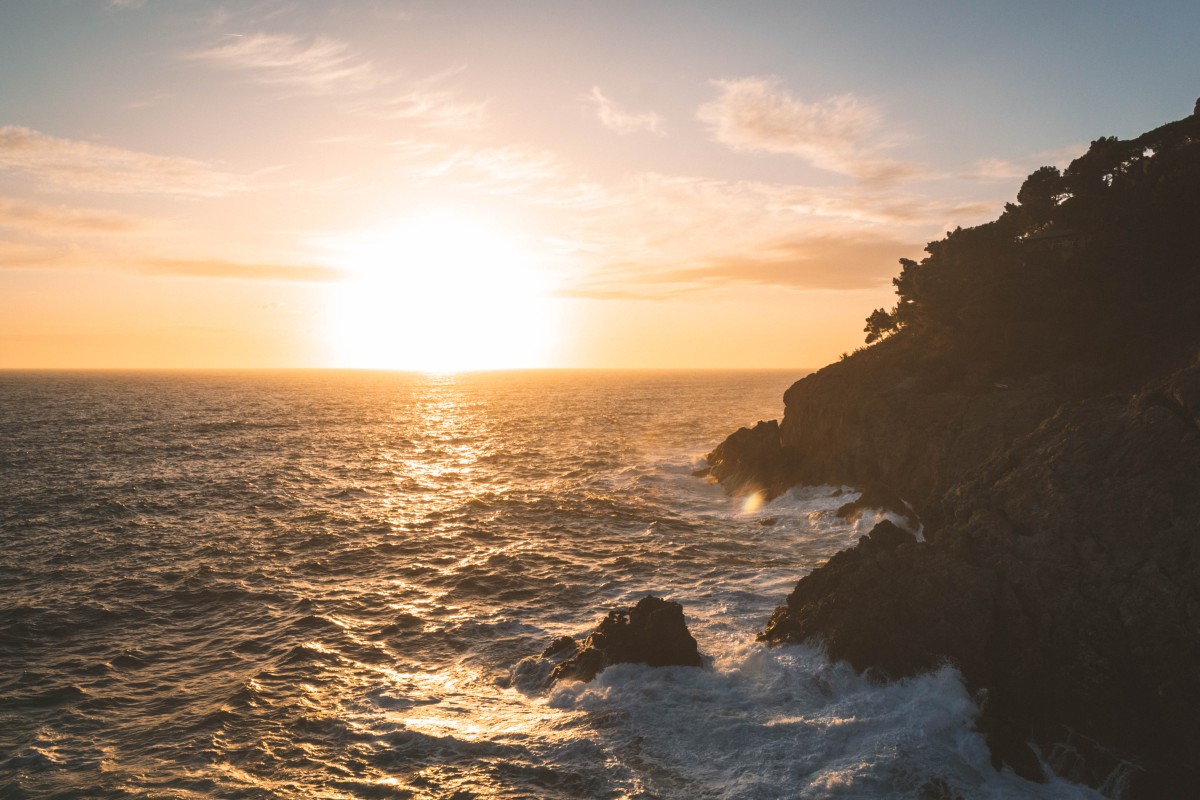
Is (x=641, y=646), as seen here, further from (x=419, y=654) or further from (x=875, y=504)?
(x=875, y=504)

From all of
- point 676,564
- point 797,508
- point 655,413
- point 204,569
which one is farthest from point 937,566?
point 655,413

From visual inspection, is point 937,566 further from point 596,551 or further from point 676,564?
point 596,551

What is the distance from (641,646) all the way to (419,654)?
343 inches

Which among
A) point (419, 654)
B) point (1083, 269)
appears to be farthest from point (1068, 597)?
point (1083, 269)

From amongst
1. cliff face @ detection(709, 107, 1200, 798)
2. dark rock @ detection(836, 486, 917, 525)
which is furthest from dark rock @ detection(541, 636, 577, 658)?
dark rock @ detection(836, 486, 917, 525)

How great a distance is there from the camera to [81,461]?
205ft

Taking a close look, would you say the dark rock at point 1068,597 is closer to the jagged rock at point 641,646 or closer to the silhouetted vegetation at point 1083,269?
the jagged rock at point 641,646

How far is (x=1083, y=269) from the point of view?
36.5 m

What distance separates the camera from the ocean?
663 inches

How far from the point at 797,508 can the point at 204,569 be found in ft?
119

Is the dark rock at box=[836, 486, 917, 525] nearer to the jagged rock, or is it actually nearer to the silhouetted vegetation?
the silhouetted vegetation

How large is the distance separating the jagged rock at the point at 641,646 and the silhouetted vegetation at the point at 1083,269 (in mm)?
27566

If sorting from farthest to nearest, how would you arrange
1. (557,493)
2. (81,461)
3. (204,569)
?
(81,461) → (557,493) → (204,569)

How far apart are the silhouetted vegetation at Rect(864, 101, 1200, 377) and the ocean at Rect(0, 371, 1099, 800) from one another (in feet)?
46.3
